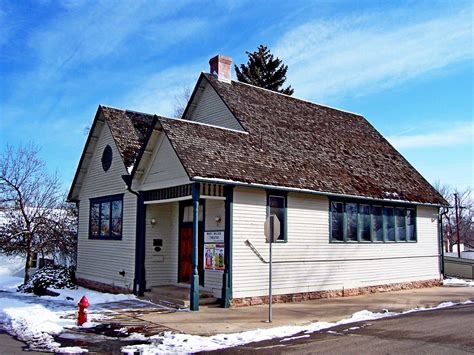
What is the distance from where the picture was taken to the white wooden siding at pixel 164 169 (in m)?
14.6

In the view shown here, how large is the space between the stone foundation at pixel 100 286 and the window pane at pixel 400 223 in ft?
37.0

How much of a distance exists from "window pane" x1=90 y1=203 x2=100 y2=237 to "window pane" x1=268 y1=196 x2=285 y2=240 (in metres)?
8.05

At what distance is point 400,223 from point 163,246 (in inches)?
400

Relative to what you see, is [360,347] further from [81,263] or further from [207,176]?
[81,263]

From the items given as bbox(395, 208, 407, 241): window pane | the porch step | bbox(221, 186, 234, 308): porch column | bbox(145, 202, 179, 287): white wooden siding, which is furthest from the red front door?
bbox(395, 208, 407, 241): window pane

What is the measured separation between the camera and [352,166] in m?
20.0

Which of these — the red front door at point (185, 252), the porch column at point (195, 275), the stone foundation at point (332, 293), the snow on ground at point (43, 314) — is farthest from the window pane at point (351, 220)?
the snow on ground at point (43, 314)

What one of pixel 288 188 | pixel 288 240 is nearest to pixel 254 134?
pixel 288 188

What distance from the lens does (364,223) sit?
18922mm

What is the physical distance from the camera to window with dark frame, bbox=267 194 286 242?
51.4ft

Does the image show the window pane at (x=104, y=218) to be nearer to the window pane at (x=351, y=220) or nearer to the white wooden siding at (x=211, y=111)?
the white wooden siding at (x=211, y=111)

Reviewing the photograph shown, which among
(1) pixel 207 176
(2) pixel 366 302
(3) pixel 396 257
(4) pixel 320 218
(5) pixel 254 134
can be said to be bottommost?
(2) pixel 366 302

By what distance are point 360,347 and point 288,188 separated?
270 inches

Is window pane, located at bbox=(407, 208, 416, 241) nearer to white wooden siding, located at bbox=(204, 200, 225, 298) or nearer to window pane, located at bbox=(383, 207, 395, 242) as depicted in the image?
window pane, located at bbox=(383, 207, 395, 242)
